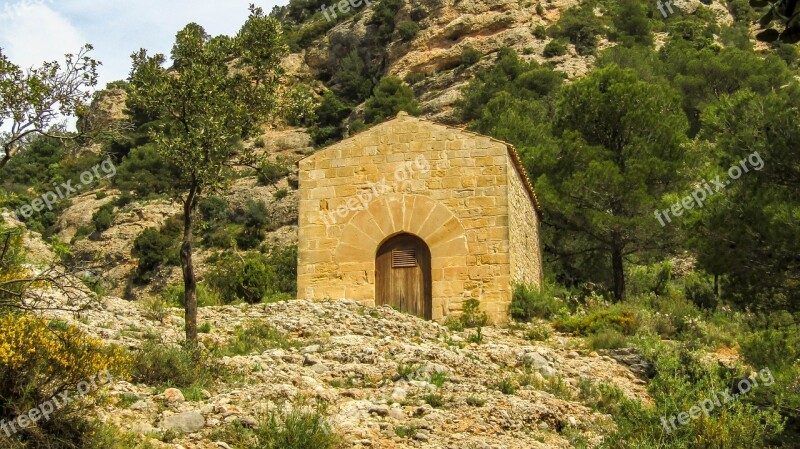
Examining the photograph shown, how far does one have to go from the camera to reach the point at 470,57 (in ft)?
174

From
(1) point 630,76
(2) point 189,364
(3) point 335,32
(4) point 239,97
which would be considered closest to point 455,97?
(3) point 335,32

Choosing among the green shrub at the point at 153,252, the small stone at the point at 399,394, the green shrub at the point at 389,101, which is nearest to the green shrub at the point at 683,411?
the small stone at the point at 399,394

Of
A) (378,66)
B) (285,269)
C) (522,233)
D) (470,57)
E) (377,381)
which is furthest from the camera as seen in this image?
(378,66)

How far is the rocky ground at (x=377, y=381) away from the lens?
8664 mm

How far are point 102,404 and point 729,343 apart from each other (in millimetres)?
10839

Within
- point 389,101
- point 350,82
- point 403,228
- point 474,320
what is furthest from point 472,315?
point 350,82

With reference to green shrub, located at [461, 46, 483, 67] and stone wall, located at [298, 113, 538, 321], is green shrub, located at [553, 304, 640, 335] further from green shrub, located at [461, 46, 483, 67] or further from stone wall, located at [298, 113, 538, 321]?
green shrub, located at [461, 46, 483, 67]

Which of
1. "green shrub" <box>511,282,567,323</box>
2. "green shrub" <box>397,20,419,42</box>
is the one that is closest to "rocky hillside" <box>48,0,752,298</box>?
"green shrub" <box>397,20,419,42</box>

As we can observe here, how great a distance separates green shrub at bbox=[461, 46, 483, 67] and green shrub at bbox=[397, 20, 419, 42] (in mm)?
5575

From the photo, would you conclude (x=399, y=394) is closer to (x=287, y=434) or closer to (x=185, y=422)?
(x=287, y=434)

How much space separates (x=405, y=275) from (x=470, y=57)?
3833cm

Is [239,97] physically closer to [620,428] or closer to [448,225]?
[448,225]

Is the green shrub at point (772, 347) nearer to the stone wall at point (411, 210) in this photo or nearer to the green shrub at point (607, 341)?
the green shrub at point (607, 341)

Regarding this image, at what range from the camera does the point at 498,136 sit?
2636 cm
